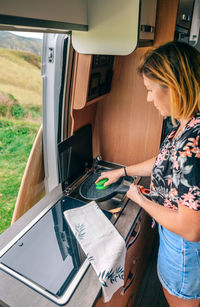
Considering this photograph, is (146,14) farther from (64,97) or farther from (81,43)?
(64,97)

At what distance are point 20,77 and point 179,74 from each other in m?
1.28

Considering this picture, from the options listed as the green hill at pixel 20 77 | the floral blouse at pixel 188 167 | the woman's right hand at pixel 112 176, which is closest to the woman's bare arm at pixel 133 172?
the woman's right hand at pixel 112 176

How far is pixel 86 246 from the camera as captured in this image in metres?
1.11

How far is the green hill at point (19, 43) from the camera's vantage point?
1206 millimetres

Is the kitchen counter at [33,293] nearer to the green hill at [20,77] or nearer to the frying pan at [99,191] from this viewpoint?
the frying pan at [99,191]

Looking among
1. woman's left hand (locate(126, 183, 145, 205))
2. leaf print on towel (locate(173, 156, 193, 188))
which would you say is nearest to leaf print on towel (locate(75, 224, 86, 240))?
woman's left hand (locate(126, 183, 145, 205))

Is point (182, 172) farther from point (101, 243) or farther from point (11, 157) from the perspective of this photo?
point (11, 157)

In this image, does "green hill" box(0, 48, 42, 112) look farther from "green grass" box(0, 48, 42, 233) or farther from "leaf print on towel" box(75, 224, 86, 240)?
"leaf print on towel" box(75, 224, 86, 240)

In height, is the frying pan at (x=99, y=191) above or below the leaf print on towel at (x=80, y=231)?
above

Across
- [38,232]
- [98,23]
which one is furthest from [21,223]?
[98,23]

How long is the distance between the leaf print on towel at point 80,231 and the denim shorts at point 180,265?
42 centimetres

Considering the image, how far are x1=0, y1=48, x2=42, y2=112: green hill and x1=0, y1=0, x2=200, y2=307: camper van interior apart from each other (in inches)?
8.4

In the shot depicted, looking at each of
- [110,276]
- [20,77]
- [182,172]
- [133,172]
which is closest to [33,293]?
[110,276]

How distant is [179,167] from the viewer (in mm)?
886
